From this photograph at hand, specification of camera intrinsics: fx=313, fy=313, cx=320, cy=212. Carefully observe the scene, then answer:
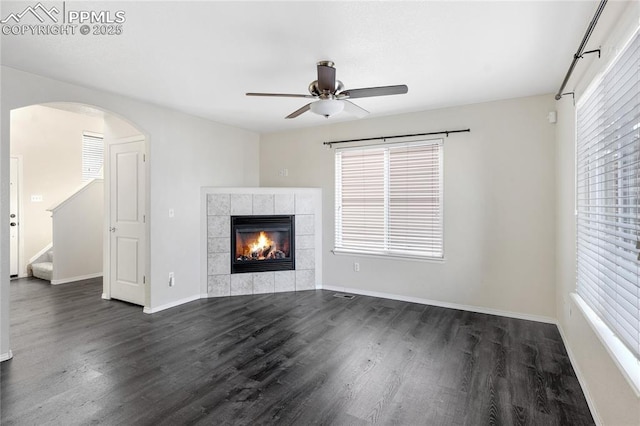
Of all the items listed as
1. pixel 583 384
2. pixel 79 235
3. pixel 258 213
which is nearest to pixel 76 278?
pixel 79 235

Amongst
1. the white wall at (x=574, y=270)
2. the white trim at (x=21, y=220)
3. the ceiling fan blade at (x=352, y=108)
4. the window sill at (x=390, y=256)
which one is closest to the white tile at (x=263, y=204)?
the window sill at (x=390, y=256)

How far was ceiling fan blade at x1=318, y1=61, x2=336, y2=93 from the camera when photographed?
251 centimetres

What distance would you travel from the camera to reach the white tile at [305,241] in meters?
5.06

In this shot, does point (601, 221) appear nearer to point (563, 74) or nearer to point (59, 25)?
point (563, 74)

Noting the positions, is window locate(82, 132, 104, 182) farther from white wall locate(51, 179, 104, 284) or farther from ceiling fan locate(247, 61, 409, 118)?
ceiling fan locate(247, 61, 409, 118)

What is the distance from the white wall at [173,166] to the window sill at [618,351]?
439 cm

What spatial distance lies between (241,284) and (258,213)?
112 cm

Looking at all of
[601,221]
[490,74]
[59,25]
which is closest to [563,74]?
[490,74]

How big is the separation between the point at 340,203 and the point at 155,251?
107 inches

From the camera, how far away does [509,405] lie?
215 centimetres

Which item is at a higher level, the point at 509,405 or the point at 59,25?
the point at 59,25

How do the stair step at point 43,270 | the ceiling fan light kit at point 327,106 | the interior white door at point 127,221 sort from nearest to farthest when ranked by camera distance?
the ceiling fan light kit at point 327,106 < the interior white door at point 127,221 < the stair step at point 43,270

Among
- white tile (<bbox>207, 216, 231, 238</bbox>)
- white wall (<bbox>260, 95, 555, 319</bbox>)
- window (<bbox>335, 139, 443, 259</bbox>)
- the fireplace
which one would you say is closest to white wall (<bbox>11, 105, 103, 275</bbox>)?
white tile (<bbox>207, 216, 231, 238</bbox>)

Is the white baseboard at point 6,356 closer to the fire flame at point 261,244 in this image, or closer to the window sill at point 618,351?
the fire flame at point 261,244
